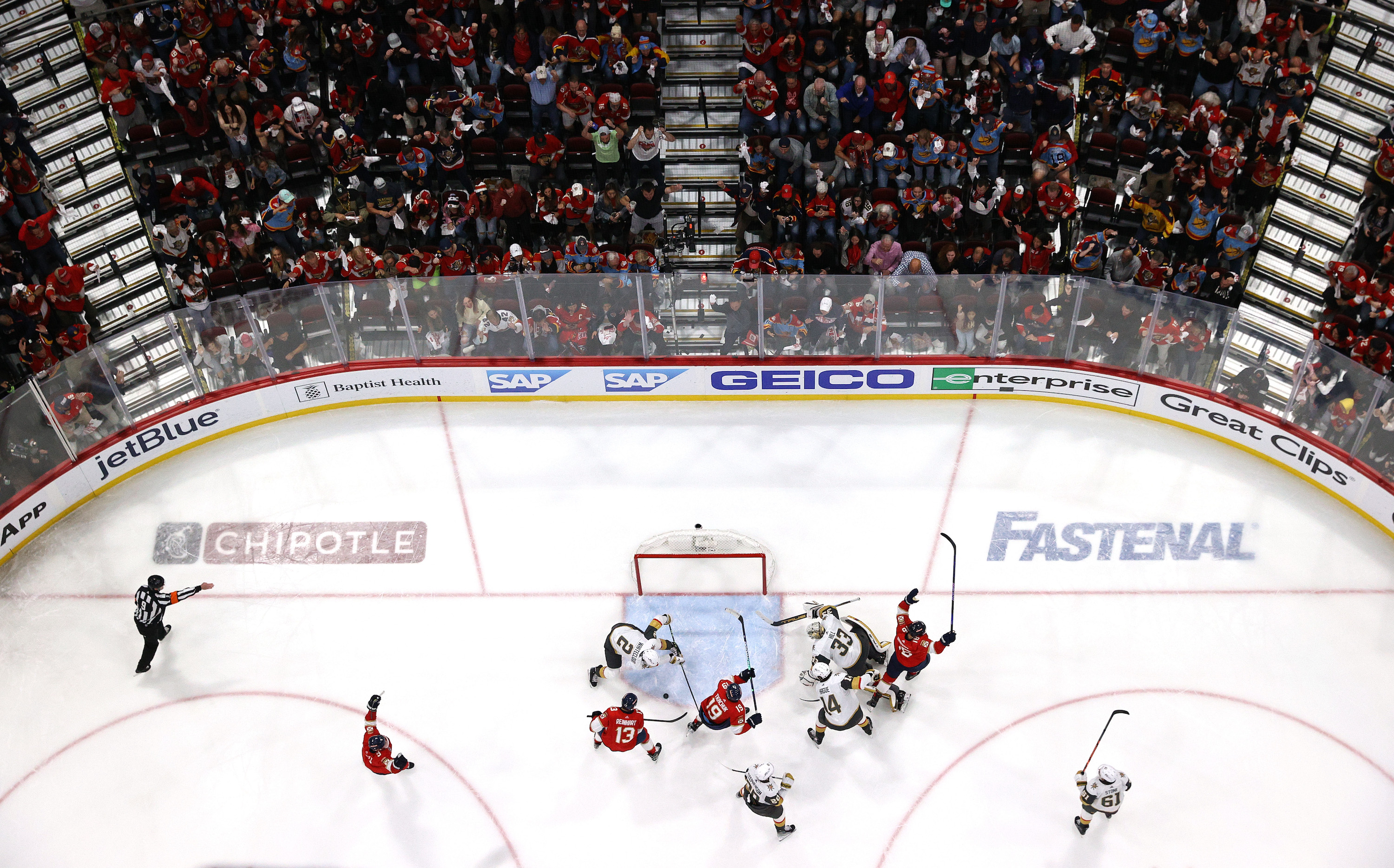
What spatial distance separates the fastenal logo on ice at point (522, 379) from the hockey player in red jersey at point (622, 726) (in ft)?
13.6

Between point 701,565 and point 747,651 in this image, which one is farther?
point 701,565

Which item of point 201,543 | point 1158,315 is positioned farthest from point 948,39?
point 201,543

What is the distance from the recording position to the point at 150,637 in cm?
1035

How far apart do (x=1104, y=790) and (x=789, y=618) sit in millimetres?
2981


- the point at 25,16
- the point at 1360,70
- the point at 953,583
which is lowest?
the point at 953,583

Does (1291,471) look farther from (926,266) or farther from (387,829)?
(387,829)

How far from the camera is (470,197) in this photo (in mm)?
13133

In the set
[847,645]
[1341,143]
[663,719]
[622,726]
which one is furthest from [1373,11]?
[622,726]

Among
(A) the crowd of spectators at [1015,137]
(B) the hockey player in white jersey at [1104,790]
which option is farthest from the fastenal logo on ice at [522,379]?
(B) the hockey player in white jersey at [1104,790]

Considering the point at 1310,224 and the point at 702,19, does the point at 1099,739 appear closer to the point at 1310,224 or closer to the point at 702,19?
the point at 1310,224

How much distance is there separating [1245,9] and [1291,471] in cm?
496

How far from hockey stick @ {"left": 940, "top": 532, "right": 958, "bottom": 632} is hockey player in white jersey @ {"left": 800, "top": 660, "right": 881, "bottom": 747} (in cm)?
106

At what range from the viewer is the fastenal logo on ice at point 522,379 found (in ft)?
41.1

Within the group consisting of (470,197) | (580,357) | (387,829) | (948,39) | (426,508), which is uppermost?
(948,39)
